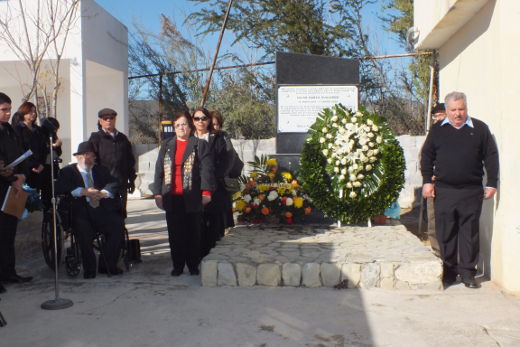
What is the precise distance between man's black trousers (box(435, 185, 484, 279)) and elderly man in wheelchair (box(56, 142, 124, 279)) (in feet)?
9.48

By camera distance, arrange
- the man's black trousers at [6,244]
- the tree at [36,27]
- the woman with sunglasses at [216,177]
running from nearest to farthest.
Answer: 1. the man's black trousers at [6,244]
2. the woman with sunglasses at [216,177]
3. the tree at [36,27]

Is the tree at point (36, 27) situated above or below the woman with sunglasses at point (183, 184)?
above

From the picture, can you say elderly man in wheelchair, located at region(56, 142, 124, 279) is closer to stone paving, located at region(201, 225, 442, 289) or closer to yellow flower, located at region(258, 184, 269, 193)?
stone paving, located at region(201, 225, 442, 289)

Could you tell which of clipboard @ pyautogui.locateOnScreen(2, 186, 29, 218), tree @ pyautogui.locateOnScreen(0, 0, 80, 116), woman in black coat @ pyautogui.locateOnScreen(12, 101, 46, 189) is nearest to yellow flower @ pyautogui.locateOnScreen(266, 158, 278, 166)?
woman in black coat @ pyautogui.locateOnScreen(12, 101, 46, 189)

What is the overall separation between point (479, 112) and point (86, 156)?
12.0 ft

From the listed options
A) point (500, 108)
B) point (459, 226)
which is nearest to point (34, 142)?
point (459, 226)

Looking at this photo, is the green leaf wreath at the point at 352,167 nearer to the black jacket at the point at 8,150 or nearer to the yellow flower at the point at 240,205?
the yellow flower at the point at 240,205

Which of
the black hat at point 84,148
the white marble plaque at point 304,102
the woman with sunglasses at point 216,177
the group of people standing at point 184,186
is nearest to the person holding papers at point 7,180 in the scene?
the black hat at point 84,148

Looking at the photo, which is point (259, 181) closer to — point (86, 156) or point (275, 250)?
point (275, 250)

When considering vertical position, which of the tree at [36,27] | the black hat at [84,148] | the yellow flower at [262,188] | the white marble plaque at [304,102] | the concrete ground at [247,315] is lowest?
the concrete ground at [247,315]

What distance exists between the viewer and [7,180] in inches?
181

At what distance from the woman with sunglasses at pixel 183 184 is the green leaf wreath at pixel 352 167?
172cm

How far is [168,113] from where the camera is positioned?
464 inches

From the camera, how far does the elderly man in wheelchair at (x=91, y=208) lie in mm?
5000
